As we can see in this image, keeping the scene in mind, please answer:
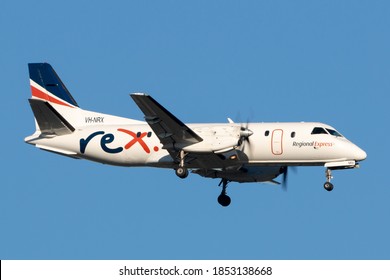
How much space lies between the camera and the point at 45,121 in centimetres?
4031

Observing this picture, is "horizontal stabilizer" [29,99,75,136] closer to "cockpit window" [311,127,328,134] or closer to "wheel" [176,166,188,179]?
"wheel" [176,166,188,179]

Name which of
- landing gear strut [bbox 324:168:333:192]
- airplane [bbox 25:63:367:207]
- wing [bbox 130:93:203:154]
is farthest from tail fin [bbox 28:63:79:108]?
landing gear strut [bbox 324:168:333:192]

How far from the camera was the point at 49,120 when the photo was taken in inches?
1586

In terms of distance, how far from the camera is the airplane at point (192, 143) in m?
37.6

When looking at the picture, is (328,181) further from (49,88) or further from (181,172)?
(49,88)

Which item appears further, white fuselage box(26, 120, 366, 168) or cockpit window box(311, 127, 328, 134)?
cockpit window box(311, 127, 328, 134)

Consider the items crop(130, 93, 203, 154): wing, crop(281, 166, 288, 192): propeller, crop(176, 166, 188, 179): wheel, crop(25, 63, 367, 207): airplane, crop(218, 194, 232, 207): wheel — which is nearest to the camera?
crop(130, 93, 203, 154): wing

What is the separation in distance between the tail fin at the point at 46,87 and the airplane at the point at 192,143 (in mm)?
270

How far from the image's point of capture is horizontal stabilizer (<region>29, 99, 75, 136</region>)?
3947cm

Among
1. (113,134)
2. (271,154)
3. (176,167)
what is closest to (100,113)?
(113,134)

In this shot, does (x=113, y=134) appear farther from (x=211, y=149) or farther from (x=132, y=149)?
(x=211, y=149)

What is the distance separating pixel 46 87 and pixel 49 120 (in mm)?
3154

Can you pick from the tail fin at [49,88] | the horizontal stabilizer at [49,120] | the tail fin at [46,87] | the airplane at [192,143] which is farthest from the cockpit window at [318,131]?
the tail fin at [46,87]

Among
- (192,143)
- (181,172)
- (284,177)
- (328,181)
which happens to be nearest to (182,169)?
(181,172)
